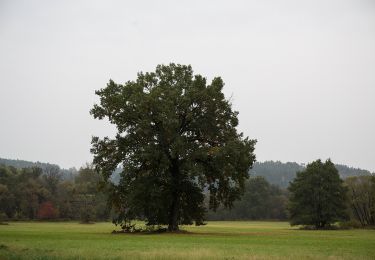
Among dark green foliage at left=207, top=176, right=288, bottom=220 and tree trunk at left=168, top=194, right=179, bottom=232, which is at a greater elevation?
dark green foliage at left=207, top=176, right=288, bottom=220

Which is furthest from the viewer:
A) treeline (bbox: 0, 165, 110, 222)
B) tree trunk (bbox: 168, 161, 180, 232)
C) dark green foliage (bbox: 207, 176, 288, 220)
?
dark green foliage (bbox: 207, 176, 288, 220)

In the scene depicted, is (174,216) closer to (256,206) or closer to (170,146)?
(170,146)

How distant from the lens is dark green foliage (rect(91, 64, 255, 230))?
48.9m

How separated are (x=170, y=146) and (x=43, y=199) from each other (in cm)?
8538

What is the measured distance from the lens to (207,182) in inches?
2058

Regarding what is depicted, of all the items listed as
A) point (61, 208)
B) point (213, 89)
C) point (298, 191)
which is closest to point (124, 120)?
point (213, 89)

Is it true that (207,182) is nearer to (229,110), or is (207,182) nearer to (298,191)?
(229,110)


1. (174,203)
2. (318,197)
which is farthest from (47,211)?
(174,203)

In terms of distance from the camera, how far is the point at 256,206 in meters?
156

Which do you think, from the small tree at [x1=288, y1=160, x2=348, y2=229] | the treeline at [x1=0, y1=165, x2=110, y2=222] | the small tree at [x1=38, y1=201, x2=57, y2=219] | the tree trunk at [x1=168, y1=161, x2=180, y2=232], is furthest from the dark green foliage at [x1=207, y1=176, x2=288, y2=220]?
the tree trunk at [x1=168, y1=161, x2=180, y2=232]

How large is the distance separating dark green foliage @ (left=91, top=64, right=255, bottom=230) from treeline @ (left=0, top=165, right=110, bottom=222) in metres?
61.5

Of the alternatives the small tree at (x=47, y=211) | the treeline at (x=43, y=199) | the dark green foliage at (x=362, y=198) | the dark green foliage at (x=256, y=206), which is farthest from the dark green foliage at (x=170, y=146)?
the dark green foliage at (x=256, y=206)

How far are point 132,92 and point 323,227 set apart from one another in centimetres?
4698

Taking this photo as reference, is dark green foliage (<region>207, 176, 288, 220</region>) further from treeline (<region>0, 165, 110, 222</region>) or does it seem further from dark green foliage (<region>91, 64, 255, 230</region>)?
dark green foliage (<region>91, 64, 255, 230</region>)
